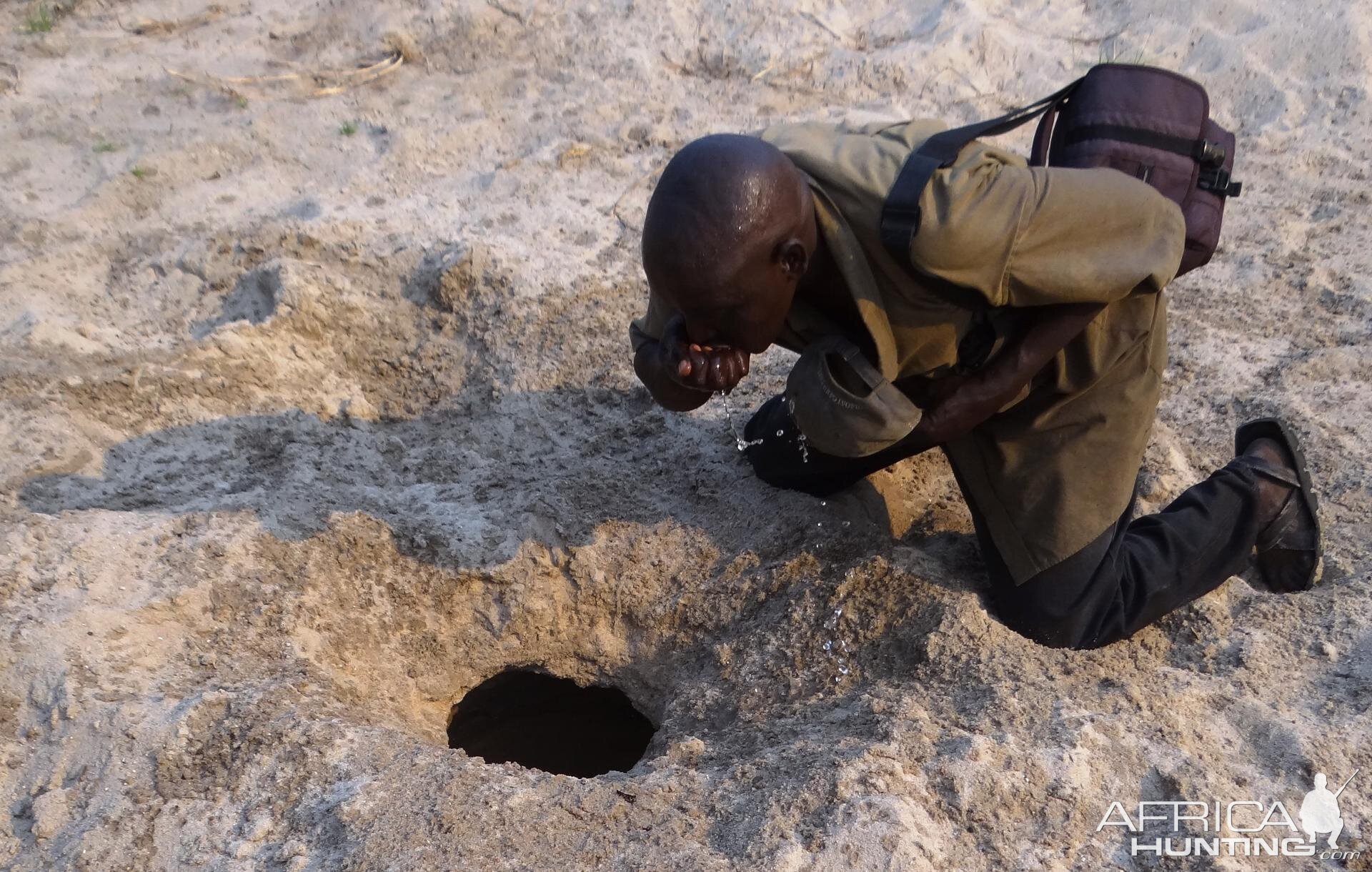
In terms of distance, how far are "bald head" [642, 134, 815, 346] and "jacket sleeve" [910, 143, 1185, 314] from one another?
0.22 meters

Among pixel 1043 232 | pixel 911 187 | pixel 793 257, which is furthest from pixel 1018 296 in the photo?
pixel 793 257

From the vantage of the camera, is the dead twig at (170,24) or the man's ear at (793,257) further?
the dead twig at (170,24)

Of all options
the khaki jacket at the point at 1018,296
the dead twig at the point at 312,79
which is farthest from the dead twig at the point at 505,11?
the khaki jacket at the point at 1018,296

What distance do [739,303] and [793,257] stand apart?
121mm

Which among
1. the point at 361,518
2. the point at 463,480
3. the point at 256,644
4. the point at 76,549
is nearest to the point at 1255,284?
the point at 463,480

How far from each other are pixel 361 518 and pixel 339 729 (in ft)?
2.12

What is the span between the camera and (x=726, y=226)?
1587 mm

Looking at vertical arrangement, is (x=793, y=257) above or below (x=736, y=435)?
above

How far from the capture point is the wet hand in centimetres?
174

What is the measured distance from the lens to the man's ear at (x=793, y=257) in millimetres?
1653

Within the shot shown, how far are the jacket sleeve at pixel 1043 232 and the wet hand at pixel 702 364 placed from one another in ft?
1.16

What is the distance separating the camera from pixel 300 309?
2.99 metres

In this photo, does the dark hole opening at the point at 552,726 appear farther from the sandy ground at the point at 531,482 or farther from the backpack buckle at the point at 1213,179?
the backpack buckle at the point at 1213,179

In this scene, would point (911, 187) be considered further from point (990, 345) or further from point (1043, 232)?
point (990, 345)
